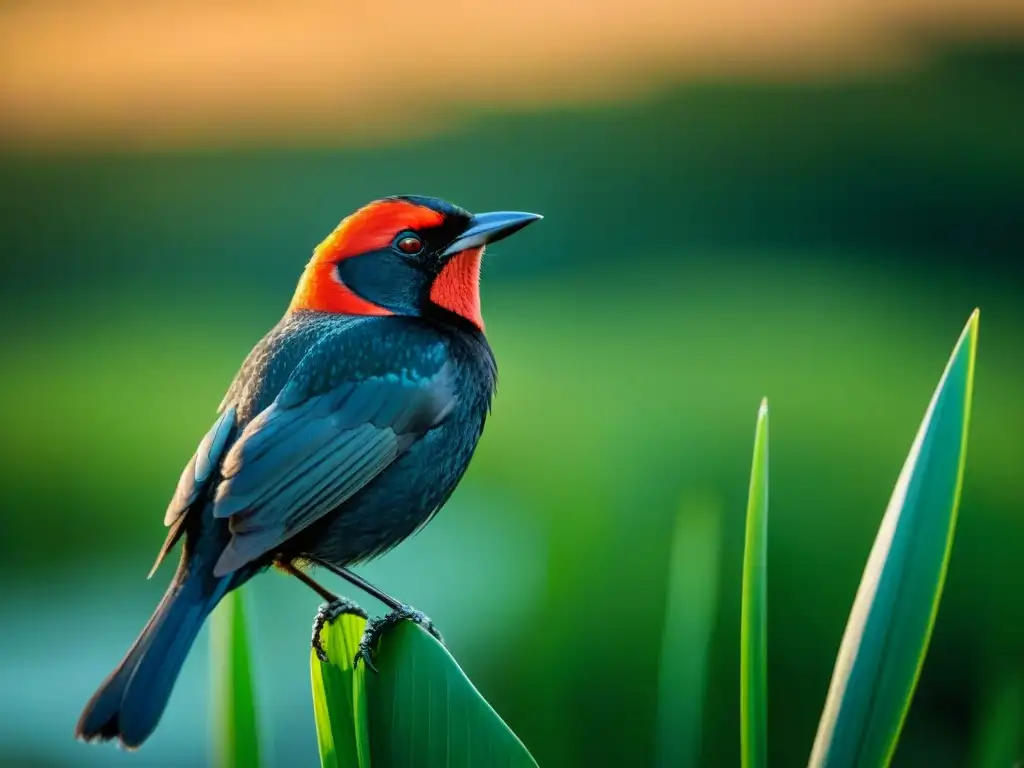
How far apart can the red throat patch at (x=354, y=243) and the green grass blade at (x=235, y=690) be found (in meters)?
0.64

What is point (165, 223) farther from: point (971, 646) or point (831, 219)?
point (971, 646)

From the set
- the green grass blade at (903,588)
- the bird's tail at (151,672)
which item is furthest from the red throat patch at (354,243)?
the green grass blade at (903,588)

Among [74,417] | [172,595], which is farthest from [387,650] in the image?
[74,417]

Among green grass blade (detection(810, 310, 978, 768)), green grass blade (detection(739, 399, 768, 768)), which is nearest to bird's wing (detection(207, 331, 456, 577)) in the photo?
green grass blade (detection(739, 399, 768, 768))

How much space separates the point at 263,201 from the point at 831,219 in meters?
3.81

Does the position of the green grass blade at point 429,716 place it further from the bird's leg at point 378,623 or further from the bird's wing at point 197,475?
the bird's wing at point 197,475

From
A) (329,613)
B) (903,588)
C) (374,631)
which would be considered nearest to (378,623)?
(374,631)

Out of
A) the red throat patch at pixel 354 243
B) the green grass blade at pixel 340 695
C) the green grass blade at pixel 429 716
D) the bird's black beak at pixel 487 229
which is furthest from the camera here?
the red throat patch at pixel 354 243

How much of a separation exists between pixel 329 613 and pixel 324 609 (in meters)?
0.06

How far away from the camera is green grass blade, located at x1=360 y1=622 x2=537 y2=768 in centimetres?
131

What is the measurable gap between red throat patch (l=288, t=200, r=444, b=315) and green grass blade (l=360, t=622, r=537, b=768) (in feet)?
2.75

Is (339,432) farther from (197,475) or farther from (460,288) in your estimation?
(460,288)

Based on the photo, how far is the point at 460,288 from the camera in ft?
7.24

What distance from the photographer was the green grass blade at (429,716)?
1.31 m
